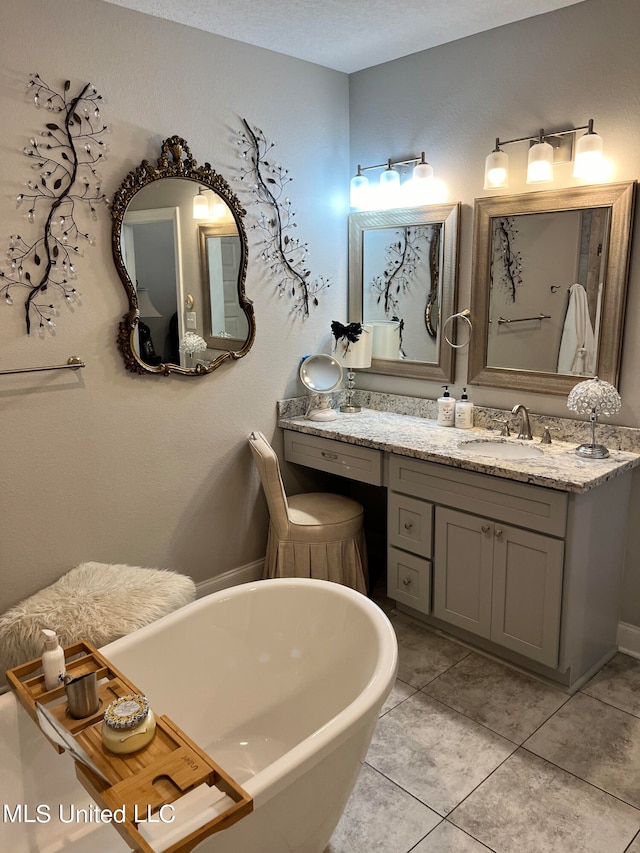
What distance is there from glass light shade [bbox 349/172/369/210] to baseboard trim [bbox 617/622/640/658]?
7.71 ft

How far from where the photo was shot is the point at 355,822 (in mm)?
1956

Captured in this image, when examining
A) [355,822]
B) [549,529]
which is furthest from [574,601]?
[355,822]

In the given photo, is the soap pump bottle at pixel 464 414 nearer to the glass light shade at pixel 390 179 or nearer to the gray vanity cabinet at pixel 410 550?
the gray vanity cabinet at pixel 410 550

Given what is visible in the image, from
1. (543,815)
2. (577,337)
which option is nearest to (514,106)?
(577,337)

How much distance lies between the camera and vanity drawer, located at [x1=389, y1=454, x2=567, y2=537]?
238 cm

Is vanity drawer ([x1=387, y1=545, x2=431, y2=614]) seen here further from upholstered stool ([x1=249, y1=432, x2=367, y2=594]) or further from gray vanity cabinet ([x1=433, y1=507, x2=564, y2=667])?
upholstered stool ([x1=249, y1=432, x2=367, y2=594])

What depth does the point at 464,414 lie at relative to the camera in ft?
10.2

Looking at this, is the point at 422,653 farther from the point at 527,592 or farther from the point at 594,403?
the point at 594,403

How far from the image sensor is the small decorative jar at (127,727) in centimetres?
149

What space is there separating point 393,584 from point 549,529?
2.92 ft

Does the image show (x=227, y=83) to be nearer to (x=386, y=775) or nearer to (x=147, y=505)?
(x=147, y=505)

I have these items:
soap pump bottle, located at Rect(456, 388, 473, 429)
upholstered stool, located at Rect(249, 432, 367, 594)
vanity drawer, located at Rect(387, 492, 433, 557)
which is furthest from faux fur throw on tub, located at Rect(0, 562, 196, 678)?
soap pump bottle, located at Rect(456, 388, 473, 429)

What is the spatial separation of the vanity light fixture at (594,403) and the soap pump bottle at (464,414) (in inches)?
21.5

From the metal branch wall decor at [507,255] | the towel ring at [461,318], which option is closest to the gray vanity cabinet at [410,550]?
the towel ring at [461,318]
